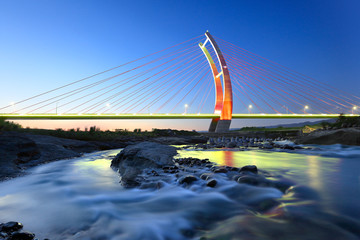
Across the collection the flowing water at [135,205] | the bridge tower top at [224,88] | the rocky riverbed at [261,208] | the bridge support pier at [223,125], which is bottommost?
the flowing water at [135,205]

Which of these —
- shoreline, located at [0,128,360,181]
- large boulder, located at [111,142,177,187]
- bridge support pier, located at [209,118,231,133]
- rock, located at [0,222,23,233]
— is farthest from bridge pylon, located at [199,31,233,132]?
rock, located at [0,222,23,233]

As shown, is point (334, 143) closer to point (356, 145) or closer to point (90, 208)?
point (356, 145)

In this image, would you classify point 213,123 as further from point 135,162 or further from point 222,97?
point 135,162

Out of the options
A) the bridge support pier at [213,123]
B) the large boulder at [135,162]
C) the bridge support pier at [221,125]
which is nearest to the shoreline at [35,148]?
the large boulder at [135,162]

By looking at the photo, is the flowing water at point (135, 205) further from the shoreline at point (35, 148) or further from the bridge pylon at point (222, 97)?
the bridge pylon at point (222, 97)

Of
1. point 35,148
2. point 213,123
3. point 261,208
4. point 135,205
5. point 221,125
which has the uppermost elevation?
point 213,123

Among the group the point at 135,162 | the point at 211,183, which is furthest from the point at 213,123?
the point at 211,183

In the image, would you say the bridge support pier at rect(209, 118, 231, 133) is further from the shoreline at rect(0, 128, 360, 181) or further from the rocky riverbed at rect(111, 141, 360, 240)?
the rocky riverbed at rect(111, 141, 360, 240)

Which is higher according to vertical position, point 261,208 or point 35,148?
point 35,148

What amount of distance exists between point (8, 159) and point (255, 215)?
531 centimetres

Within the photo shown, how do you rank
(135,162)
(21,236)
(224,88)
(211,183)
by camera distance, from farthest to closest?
(224,88)
(135,162)
(211,183)
(21,236)

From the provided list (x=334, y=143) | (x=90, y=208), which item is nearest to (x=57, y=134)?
(x=90, y=208)

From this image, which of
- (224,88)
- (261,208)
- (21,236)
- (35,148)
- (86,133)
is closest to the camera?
(21,236)

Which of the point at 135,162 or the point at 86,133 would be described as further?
the point at 86,133
